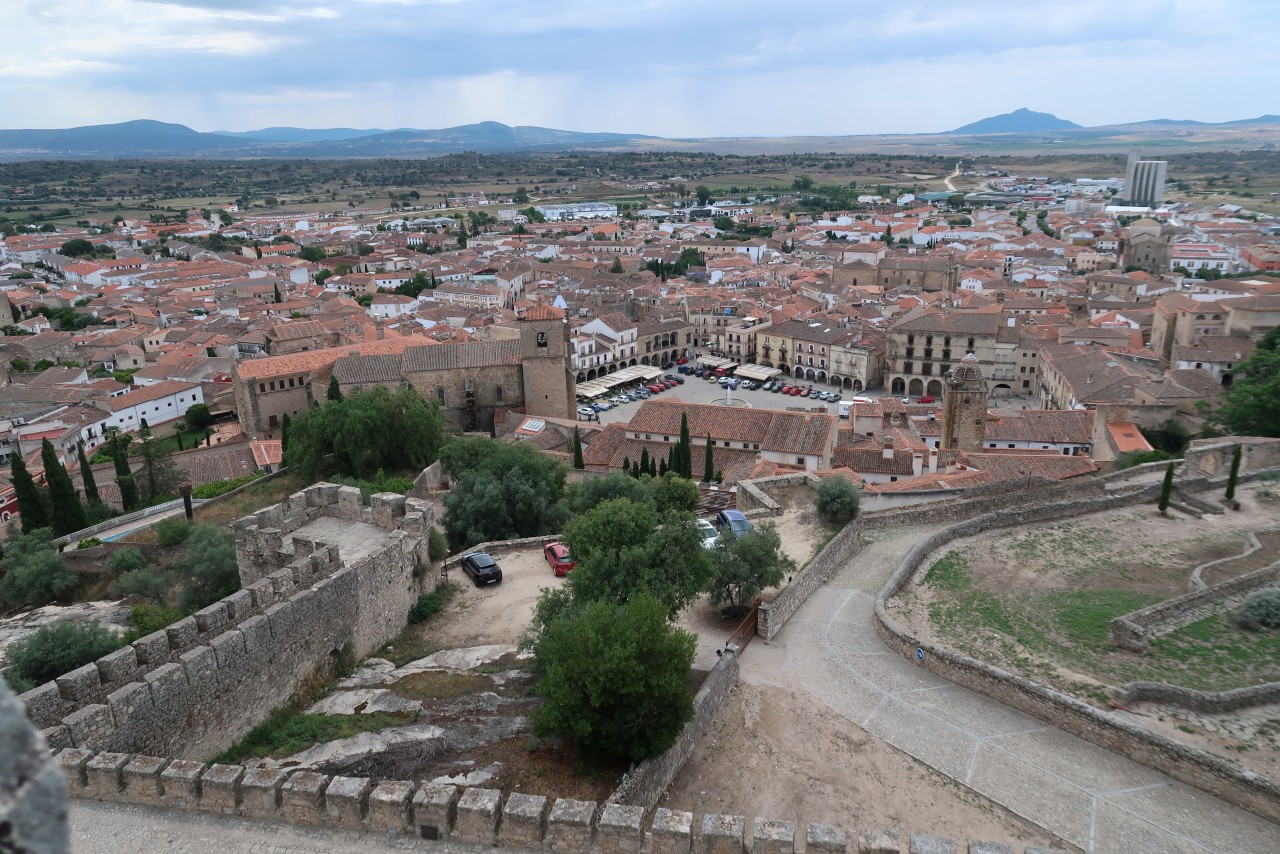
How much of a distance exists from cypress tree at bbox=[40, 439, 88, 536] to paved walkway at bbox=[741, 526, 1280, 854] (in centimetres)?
2349

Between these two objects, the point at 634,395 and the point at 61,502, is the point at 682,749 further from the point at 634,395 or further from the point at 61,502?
the point at 634,395

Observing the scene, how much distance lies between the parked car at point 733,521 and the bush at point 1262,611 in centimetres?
983

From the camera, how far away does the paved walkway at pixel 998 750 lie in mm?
10750

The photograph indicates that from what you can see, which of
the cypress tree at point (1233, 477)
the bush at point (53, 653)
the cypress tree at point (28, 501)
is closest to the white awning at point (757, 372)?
the cypress tree at point (1233, 477)

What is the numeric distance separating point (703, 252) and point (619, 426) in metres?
75.2

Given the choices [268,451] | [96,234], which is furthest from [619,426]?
[96,234]

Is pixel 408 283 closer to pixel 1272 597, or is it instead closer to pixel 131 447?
pixel 131 447

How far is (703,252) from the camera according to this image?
354ft

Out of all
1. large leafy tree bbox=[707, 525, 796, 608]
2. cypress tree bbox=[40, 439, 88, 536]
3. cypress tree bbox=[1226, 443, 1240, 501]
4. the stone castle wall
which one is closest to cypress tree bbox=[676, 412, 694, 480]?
large leafy tree bbox=[707, 525, 796, 608]

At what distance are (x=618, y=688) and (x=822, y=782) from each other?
338 cm

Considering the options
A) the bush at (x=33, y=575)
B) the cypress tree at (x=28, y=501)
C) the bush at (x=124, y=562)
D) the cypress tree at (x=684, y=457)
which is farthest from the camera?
the cypress tree at (x=684, y=457)

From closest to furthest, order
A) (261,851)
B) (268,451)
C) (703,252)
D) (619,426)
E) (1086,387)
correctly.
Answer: (261,851), (268,451), (619,426), (1086,387), (703,252)

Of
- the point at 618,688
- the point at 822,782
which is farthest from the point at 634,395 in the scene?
the point at 618,688

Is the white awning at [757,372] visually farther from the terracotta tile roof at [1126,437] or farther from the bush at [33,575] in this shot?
the bush at [33,575]
